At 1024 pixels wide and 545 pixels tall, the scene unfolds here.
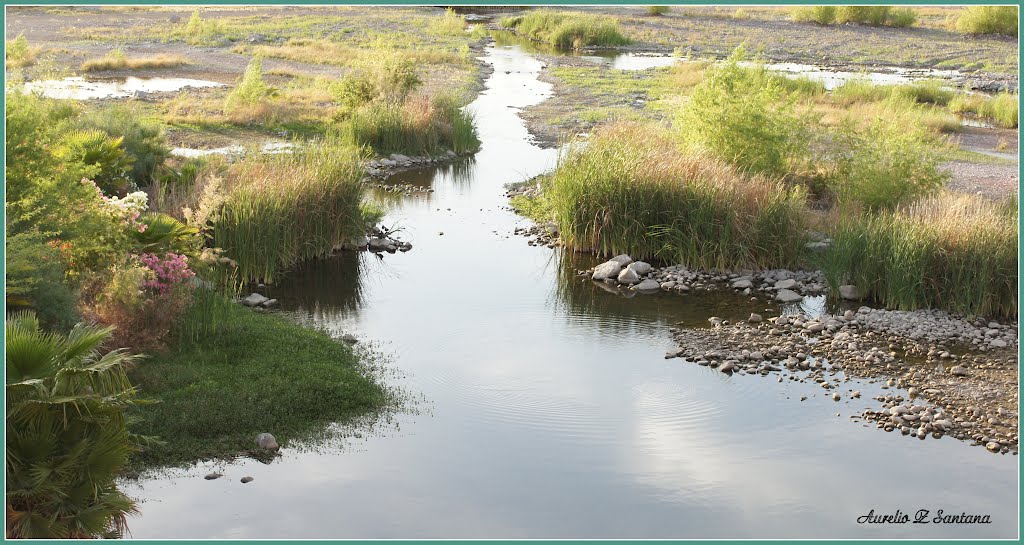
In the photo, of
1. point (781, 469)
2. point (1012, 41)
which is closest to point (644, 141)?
point (781, 469)

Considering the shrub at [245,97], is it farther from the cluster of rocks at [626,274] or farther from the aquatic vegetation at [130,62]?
the cluster of rocks at [626,274]

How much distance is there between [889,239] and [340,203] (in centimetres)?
856

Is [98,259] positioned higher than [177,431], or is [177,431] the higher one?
[98,259]

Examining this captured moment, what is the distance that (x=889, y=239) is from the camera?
1410 centimetres

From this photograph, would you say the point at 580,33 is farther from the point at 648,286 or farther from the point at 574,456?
the point at 574,456

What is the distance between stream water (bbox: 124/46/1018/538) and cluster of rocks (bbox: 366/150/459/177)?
875cm

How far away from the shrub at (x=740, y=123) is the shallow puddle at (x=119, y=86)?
19.7 metres

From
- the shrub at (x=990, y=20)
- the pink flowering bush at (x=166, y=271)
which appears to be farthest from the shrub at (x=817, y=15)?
the pink flowering bush at (x=166, y=271)

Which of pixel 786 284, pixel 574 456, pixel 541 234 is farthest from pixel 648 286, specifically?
pixel 574 456

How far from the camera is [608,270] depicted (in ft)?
51.5

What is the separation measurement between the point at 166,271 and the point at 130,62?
30.8m

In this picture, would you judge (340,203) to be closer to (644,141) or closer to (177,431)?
(644,141)

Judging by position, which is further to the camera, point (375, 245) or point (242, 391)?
point (375, 245)

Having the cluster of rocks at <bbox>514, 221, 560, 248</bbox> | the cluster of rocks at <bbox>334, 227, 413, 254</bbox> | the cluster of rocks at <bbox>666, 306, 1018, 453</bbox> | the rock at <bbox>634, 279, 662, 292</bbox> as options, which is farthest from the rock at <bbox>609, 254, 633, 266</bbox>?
the cluster of rocks at <bbox>334, 227, 413, 254</bbox>
